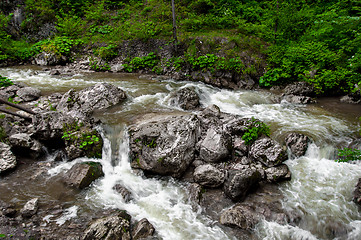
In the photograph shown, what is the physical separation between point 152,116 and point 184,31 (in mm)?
9969

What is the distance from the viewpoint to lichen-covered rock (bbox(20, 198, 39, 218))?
5234mm

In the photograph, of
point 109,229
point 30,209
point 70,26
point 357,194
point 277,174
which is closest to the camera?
point 109,229

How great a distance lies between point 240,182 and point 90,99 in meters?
7.35

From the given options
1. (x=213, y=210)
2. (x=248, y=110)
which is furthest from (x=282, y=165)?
(x=248, y=110)

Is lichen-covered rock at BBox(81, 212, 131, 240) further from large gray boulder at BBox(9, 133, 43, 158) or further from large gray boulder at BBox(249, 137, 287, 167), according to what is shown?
large gray boulder at BBox(249, 137, 287, 167)

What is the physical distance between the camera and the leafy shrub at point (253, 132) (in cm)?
720

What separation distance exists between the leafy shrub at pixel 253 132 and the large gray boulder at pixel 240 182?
1225mm

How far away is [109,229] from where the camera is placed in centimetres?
480

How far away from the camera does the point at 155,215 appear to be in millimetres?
5711

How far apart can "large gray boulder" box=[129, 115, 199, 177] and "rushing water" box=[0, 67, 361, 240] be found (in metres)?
0.39

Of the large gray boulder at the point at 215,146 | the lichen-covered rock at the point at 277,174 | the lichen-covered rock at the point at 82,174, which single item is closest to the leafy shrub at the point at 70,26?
the lichen-covered rock at the point at 82,174

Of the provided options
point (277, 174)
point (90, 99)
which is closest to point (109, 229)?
point (277, 174)

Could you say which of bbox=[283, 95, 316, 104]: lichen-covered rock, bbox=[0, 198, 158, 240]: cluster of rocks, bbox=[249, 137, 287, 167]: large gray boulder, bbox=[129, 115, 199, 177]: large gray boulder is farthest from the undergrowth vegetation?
bbox=[0, 198, 158, 240]: cluster of rocks

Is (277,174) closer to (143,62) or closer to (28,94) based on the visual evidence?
(28,94)
